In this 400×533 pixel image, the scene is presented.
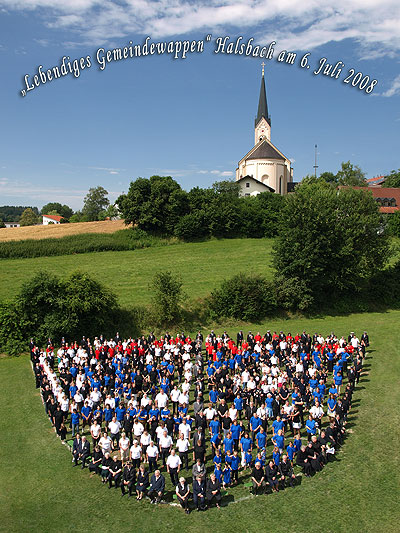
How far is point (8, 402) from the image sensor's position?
17.8m

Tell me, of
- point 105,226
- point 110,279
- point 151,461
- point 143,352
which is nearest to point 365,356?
point 143,352

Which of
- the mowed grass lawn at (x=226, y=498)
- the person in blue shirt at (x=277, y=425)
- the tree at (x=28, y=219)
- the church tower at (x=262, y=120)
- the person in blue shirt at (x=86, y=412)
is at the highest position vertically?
the church tower at (x=262, y=120)

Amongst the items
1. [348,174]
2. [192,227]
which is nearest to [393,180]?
[348,174]

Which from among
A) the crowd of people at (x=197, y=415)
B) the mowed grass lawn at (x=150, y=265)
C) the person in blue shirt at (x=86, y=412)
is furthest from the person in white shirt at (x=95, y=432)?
the mowed grass lawn at (x=150, y=265)

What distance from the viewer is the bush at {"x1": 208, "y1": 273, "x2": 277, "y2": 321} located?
105 ft

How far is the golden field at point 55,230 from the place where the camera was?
49.7 m

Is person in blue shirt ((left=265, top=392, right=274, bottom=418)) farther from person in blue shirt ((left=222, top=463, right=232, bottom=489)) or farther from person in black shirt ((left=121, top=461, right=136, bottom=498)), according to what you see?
person in black shirt ((left=121, top=461, right=136, bottom=498))

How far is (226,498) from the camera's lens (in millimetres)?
10875

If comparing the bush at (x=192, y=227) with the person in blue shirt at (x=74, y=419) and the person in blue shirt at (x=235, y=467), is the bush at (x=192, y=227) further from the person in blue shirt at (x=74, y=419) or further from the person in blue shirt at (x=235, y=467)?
the person in blue shirt at (x=235, y=467)

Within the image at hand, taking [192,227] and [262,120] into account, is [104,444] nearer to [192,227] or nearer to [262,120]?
[192,227]

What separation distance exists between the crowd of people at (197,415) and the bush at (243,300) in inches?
387

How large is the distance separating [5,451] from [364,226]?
30178 millimetres

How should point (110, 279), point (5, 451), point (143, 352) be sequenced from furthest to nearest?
point (110, 279) < point (143, 352) < point (5, 451)

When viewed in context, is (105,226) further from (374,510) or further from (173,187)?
(374,510)
